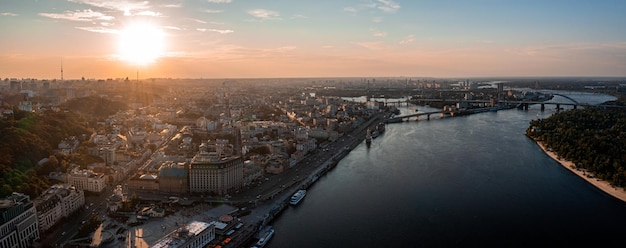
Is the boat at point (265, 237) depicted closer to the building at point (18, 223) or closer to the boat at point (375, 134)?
the building at point (18, 223)

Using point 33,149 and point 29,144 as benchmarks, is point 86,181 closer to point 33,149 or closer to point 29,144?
point 33,149

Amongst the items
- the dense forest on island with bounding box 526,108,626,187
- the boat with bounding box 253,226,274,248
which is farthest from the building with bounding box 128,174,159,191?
the dense forest on island with bounding box 526,108,626,187

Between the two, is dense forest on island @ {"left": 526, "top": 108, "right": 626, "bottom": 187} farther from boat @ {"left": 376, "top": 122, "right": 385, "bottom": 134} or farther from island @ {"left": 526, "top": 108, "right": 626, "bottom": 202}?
boat @ {"left": 376, "top": 122, "right": 385, "bottom": 134}

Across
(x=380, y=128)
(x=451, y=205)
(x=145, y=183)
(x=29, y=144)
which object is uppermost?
(x=29, y=144)

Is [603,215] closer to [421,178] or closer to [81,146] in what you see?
[421,178]

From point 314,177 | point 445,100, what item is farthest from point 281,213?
point 445,100

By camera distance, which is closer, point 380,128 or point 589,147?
point 589,147

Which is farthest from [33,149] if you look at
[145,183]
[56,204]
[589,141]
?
[589,141]
